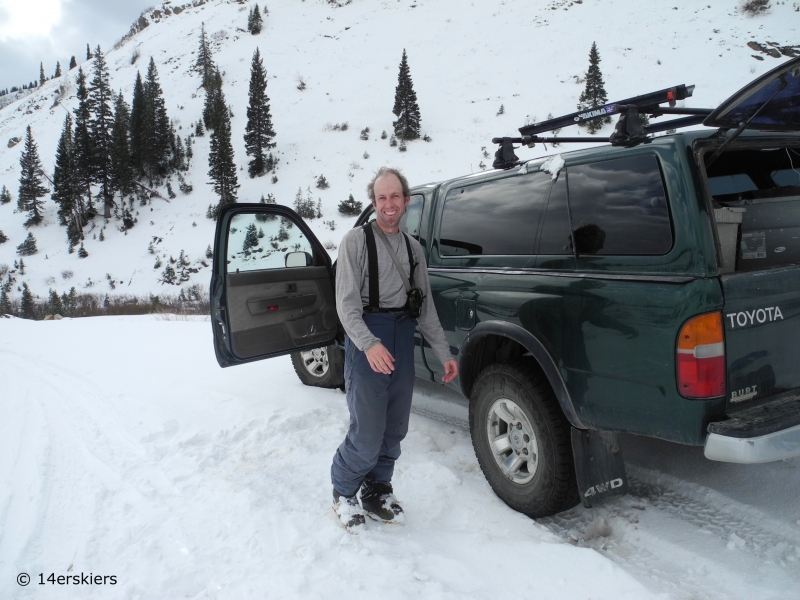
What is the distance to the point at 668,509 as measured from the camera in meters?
2.79

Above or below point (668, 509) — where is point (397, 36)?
above

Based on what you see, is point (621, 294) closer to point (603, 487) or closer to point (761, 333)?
point (761, 333)

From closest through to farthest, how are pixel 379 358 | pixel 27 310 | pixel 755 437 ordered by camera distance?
pixel 755 437, pixel 379 358, pixel 27 310

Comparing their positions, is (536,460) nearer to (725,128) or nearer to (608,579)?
(608,579)

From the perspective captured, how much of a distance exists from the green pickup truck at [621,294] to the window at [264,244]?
2.3 inches

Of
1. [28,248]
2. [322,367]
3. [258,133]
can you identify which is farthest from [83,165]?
[322,367]

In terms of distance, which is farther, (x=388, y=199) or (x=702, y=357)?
(x=388, y=199)

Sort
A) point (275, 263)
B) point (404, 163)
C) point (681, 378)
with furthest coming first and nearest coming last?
point (404, 163) → point (275, 263) → point (681, 378)

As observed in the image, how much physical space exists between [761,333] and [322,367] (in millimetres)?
3750

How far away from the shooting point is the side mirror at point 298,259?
409 centimetres

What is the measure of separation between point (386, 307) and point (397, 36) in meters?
52.0

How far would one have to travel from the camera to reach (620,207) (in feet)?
7.83

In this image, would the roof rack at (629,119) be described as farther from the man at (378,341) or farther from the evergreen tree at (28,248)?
the evergreen tree at (28,248)

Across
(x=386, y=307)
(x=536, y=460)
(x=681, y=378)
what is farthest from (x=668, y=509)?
(x=386, y=307)
